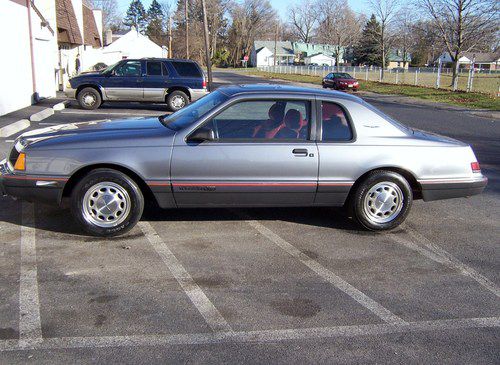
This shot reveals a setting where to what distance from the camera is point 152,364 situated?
9.86 ft

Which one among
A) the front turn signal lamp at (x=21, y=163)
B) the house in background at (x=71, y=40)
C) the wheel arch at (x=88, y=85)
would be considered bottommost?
the front turn signal lamp at (x=21, y=163)

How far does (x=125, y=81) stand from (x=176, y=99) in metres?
1.77

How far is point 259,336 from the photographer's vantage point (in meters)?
3.37

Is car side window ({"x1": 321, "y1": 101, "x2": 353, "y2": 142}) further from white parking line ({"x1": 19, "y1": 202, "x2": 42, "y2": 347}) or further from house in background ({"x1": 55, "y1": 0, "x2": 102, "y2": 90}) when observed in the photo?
house in background ({"x1": 55, "y1": 0, "x2": 102, "y2": 90})

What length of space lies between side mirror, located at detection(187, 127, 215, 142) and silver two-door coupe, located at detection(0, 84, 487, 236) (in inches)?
0.4

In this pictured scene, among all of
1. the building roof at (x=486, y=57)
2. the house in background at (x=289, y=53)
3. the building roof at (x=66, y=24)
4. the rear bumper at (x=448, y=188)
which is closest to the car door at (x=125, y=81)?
the building roof at (x=66, y=24)

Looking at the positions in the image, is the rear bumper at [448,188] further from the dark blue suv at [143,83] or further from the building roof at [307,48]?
the building roof at [307,48]

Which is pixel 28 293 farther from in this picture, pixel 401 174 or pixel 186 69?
pixel 186 69

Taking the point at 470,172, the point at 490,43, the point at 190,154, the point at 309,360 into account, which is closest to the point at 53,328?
the point at 309,360

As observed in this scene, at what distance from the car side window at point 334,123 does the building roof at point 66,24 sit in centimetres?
2132

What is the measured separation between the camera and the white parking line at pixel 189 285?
11.6 feet

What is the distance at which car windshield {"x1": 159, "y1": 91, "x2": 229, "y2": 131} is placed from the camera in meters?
5.30

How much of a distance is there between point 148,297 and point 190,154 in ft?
5.55

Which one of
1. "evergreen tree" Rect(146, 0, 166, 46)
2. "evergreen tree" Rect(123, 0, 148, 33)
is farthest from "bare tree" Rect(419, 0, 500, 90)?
"evergreen tree" Rect(123, 0, 148, 33)
